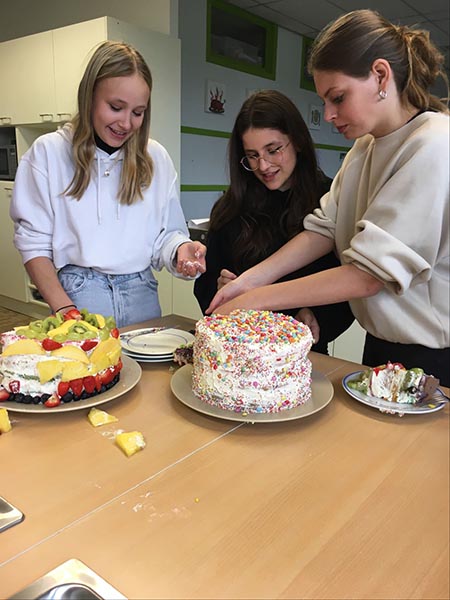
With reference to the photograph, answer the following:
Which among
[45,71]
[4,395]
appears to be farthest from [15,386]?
[45,71]

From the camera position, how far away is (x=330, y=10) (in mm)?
4469

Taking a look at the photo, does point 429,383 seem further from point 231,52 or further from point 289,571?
point 231,52

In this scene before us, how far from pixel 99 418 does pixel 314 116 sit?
534cm

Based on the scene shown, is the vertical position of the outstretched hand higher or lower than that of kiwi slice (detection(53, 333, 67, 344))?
higher

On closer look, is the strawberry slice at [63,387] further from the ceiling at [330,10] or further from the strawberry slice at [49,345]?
the ceiling at [330,10]

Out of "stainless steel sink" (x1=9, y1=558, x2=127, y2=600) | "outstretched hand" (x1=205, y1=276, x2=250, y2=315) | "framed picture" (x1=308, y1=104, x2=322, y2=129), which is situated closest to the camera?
"stainless steel sink" (x1=9, y1=558, x2=127, y2=600)

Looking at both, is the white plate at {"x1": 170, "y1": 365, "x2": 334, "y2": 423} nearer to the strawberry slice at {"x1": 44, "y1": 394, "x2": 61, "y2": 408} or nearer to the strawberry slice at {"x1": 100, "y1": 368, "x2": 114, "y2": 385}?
the strawberry slice at {"x1": 100, "y1": 368, "x2": 114, "y2": 385}

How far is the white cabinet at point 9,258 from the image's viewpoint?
13.3ft

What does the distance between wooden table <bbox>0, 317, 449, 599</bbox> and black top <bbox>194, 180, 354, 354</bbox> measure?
55 centimetres

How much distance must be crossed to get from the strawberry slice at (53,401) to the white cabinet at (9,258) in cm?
335

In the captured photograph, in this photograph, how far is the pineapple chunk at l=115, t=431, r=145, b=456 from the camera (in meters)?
0.87

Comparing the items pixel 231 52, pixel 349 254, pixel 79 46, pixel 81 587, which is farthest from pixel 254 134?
pixel 231 52

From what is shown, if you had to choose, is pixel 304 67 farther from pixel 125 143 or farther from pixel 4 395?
pixel 4 395

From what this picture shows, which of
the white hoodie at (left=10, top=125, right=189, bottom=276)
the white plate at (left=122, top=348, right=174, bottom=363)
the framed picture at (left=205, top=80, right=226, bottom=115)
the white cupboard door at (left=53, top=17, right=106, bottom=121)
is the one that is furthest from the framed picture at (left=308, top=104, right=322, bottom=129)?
the white plate at (left=122, top=348, right=174, bottom=363)
